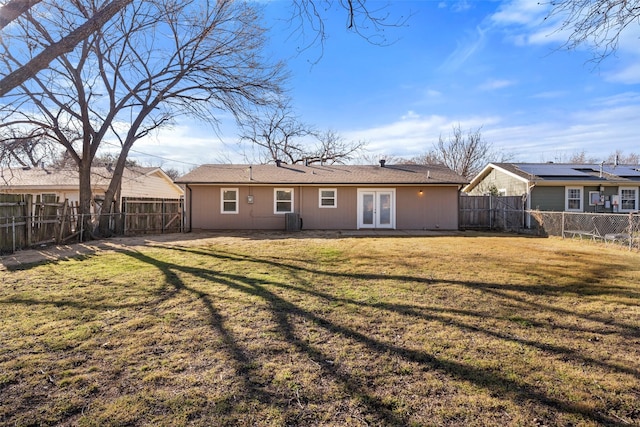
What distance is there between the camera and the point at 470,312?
390cm

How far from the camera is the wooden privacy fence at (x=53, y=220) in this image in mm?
8336

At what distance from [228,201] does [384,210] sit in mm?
7192

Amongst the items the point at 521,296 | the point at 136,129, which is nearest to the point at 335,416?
the point at 521,296

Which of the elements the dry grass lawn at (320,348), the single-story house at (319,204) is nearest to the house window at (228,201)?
the single-story house at (319,204)

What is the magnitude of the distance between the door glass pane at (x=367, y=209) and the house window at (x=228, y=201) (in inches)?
231

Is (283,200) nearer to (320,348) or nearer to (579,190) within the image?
(320,348)

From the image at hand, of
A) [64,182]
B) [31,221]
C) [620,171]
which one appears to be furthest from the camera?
[64,182]

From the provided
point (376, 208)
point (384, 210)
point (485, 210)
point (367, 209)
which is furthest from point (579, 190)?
point (367, 209)

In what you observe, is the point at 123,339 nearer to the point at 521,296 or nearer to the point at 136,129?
the point at 521,296

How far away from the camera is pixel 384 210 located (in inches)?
578

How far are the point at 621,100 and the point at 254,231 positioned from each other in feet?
41.3

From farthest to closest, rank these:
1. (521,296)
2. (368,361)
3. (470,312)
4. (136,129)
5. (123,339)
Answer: (136,129)
(521,296)
(470,312)
(123,339)
(368,361)

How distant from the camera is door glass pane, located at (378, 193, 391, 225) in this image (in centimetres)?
1467

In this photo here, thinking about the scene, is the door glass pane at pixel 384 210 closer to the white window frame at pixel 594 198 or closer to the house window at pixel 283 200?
the house window at pixel 283 200
